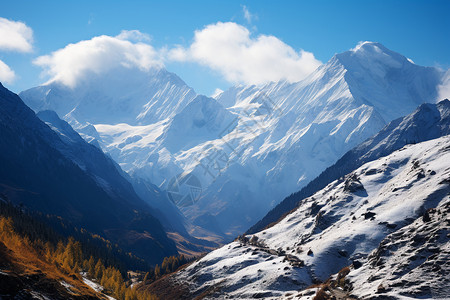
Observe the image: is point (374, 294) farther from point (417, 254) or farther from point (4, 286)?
point (4, 286)

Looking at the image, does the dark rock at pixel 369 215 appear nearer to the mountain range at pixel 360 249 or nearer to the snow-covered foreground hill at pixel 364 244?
the mountain range at pixel 360 249

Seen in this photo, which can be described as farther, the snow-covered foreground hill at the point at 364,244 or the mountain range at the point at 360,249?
the snow-covered foreground hill at the point at 364,244

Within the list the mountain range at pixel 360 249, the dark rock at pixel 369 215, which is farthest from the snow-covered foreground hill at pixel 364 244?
the dark rock at pixel 369 215

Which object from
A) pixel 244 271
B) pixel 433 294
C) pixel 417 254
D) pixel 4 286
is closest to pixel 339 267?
pixel 244 271

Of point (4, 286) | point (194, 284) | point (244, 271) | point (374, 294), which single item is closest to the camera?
point (4, 286)

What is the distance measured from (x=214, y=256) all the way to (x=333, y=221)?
54405 mm

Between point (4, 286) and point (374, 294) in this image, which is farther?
point (374, 294)

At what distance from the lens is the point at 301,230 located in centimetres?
18262

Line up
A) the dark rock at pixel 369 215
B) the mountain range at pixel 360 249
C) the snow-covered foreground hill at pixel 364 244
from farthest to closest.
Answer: the dark rock at pixel 369 215 → the snow-covered foreground hill at pixel 364 244 → the mountain range at pixel 360 249

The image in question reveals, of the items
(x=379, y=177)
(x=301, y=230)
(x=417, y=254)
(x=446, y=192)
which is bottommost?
(x=417, y=254)

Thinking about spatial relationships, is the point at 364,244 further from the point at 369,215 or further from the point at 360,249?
the point at 369,215

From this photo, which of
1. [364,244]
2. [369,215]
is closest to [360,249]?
[364,244]

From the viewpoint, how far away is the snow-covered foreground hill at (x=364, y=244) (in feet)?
265

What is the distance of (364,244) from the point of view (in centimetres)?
12512
